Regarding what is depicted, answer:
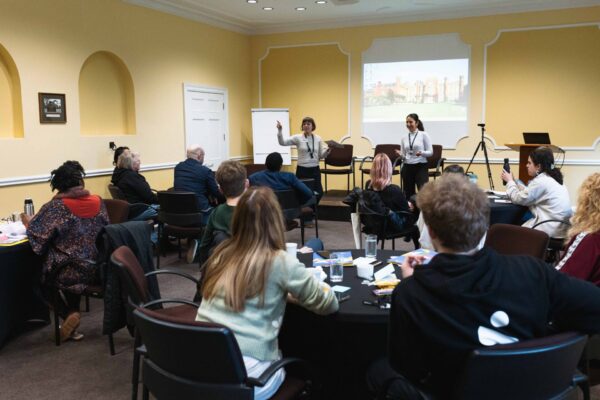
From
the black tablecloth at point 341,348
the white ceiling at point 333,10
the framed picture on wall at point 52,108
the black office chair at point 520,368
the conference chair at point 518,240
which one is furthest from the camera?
the white ceiling at point 333,10

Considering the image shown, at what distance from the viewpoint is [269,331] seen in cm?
189

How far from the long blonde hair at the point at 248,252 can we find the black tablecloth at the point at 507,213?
2.92 meters

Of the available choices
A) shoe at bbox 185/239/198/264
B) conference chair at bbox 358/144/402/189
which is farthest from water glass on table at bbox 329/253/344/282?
conference chair at bbox 358/144/402/189

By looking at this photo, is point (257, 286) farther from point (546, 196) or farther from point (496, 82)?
point (496, 82)

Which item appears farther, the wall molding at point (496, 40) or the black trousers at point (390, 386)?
the wall molding at point (496, 40)

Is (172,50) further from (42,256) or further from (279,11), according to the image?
(42,256)

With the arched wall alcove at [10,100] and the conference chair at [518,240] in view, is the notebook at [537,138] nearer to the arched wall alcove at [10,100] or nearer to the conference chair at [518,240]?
the conference chair at [518,240]

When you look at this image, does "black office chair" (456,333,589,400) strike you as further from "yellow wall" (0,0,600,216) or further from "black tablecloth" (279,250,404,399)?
"yellow wall" (0,0,600,216)

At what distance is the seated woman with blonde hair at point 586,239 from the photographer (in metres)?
2.41

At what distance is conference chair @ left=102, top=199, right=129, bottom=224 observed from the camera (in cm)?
421

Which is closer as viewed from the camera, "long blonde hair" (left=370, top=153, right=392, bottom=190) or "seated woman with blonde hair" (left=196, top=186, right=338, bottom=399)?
"seated woman with blonde hair" (left=196, top=186, right=338, bottom=399)

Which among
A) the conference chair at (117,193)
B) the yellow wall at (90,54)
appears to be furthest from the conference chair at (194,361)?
the yellow wall at (90,54)

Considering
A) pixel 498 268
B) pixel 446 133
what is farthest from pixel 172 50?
pixel 498 268

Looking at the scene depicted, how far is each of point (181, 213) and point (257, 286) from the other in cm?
341
